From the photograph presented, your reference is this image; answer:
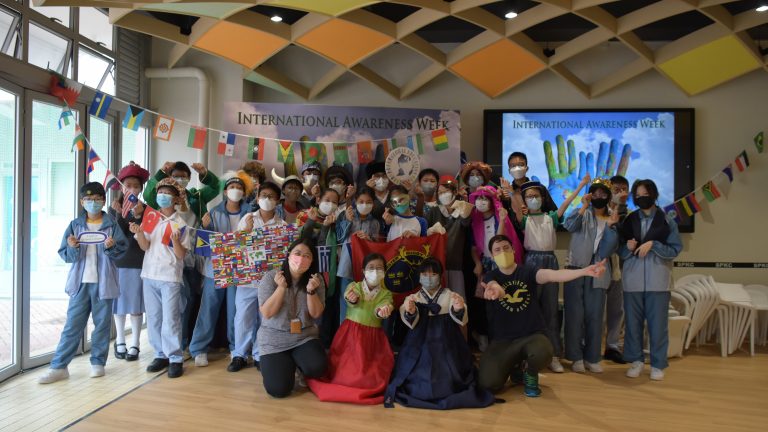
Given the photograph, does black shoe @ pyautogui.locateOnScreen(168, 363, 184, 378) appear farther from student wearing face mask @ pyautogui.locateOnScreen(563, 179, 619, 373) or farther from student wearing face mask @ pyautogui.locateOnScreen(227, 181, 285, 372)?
student wearing face mask @ pyautogui.locateOnScreen(563, 179, 619, 373)

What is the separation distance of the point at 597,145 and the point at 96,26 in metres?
5.19

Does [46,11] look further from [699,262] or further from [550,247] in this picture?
[699,262]

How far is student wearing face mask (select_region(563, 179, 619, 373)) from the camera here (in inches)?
174

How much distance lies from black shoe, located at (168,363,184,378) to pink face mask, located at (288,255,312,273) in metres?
1.24

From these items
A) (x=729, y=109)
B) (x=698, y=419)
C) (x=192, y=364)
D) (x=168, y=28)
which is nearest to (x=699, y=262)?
(x=729, y=109)

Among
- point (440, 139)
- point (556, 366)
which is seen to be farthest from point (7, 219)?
point (556, 366)

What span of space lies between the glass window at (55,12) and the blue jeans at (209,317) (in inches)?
95.9

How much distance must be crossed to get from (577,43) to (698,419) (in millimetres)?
3802

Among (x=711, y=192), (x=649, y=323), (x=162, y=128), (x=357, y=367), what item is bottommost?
(x=357, y=367)

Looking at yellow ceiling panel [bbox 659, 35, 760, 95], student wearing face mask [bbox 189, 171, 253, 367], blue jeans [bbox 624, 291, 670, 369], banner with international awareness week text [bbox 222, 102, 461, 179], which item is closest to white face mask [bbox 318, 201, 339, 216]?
student wearing face mask [bbox 189, 171, 253, 367]

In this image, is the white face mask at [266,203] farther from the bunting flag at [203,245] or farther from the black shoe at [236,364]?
the black shoe at [236,364]

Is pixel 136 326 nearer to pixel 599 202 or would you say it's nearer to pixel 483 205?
Answer: pixel 483 205

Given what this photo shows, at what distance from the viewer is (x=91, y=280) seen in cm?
411

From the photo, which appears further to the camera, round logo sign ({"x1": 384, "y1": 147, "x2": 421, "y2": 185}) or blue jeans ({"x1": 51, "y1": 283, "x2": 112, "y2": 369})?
round logo sign ({"x1": 384, "y1": 147, "x2": 421, "y2": 185})
